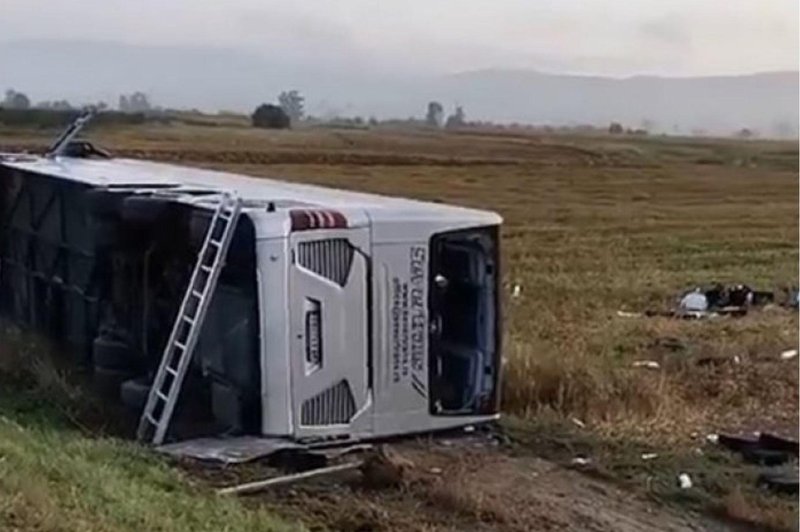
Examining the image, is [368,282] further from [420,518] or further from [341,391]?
[420,518]

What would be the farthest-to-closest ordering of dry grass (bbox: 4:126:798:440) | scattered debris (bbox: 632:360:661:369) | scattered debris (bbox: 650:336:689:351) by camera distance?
scattered debris (bbox: 650:336:689:351), scattered debris (bbox: 632:360:661:369), dry grass (bbox: 4:126:798:440)

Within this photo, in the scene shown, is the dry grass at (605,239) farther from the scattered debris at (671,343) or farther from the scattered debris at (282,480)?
Result: the scattered debris at (282,480)

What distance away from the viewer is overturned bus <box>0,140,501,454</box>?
7.84 metres

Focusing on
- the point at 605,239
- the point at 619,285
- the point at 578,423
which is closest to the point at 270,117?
the point at 605,239

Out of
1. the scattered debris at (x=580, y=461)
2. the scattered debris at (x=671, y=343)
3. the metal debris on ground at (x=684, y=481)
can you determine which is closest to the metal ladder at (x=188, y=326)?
the scattered debris at (x=580, y=461)

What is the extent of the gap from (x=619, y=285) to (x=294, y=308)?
12.7 metres

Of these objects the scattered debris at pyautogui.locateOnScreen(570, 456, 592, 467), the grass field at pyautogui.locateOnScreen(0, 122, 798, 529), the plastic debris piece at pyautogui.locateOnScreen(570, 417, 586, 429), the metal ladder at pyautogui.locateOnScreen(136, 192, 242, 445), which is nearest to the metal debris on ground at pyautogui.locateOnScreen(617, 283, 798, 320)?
the grass field at pyautogui.locateOnScreen(0, 122, 798, 529)

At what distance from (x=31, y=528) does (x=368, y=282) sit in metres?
3.44

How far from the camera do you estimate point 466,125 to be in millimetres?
100750

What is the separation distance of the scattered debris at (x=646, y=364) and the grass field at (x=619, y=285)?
9 cm

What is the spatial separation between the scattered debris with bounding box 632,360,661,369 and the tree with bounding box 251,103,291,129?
6124cm

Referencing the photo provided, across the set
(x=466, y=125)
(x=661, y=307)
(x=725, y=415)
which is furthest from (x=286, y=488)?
(x=466, y=125)

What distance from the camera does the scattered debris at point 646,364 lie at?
12164 millimetres

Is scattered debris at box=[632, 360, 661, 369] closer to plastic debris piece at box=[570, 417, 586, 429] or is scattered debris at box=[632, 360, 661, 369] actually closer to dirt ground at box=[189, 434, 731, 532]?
plastic debris piece at box=[570, 417, 586, 429]
